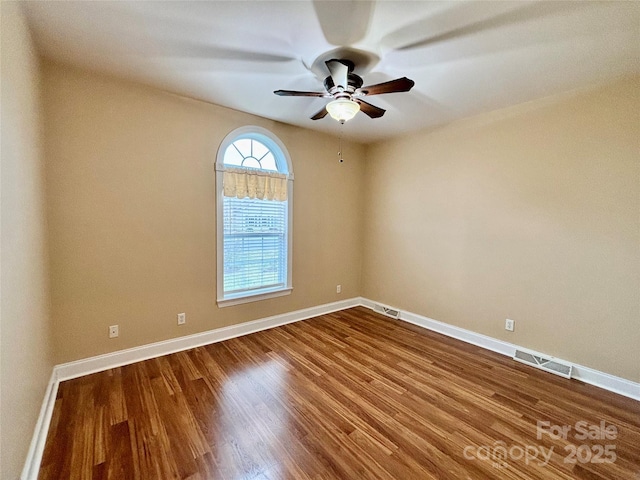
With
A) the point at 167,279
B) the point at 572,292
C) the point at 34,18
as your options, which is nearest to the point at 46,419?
the point at 167,279

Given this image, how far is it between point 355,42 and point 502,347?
11.0 ft

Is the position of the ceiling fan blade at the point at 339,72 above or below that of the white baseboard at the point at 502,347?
above

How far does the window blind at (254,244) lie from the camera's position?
3381 millimetres

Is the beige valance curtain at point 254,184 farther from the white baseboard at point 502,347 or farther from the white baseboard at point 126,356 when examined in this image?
the white baseboard at point 502,347

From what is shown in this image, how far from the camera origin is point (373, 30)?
181 centimetres

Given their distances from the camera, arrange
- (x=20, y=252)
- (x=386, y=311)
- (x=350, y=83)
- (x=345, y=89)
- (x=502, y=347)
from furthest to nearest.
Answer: (x=386, y=311)
(x=502, y=347)
(x=350, y=83)
(x=345, y=89)
(x=20, y=252)

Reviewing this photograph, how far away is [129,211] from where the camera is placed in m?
2.65

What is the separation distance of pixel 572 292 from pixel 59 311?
4.69 meters

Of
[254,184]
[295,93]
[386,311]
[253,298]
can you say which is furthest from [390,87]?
[386,311]

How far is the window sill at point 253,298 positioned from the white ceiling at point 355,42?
2.30 meters

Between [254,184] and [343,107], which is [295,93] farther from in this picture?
[254,184]

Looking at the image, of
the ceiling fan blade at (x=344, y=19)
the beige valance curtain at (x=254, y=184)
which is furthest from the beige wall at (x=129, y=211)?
the ceiling fan blade at (x=344, y=19)

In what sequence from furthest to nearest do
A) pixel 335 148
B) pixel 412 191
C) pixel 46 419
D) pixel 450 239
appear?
pixel 335 148
pixel 412 191
pixel 450 239
pixel 46 419

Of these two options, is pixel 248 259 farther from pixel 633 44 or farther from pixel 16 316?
pixel 633 44
